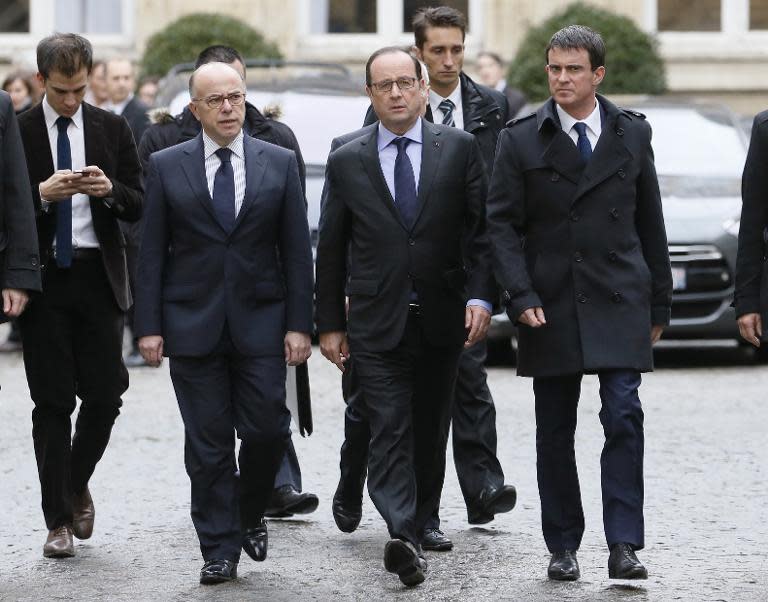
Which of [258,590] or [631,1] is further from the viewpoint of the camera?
[631,1]

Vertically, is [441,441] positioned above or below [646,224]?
below

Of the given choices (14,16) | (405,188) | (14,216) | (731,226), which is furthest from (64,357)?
(14,16)

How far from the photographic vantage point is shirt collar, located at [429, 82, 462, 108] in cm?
888

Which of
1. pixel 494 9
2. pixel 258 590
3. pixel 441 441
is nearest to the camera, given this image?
pixel 258 590

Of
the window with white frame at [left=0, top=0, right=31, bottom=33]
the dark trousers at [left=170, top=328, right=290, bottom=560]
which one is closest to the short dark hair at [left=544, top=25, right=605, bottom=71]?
the dark trousers at [left=170, top=328, right=290, bottom=560]

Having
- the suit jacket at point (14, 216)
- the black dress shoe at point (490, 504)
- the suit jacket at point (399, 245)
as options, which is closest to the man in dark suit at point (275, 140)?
the black dress shoe at point (490, 504)

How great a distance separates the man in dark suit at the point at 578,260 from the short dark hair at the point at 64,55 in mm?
1588

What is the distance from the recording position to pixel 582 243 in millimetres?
7551

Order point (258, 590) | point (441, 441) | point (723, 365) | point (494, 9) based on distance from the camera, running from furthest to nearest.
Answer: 1. point (494, 9)
2. point (723, 365)
3. point (441, 441)
4. point (258, 590)

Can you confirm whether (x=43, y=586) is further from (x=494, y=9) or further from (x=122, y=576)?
(x=494, y=9)

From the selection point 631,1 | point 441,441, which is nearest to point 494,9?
point 631,1

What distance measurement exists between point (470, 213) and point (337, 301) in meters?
0.57

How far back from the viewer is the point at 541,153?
7.61 metres

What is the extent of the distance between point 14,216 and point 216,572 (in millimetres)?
1426
